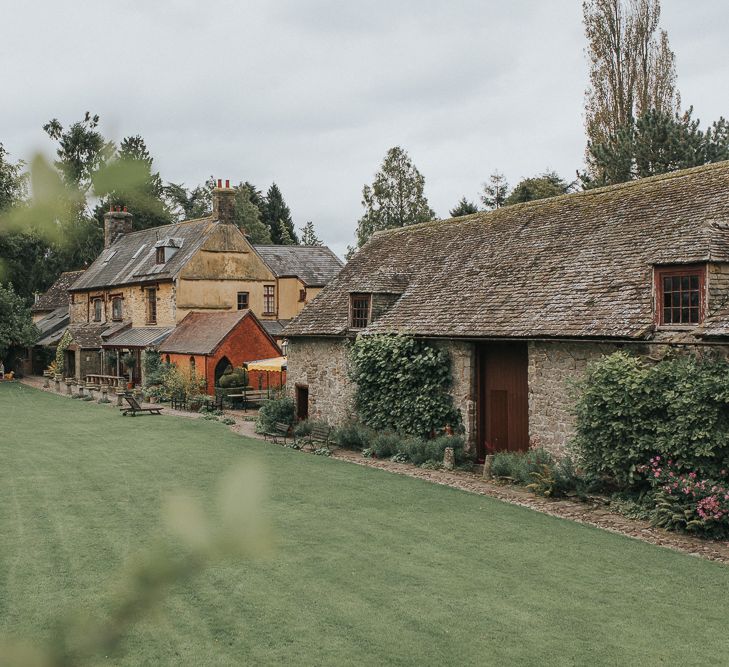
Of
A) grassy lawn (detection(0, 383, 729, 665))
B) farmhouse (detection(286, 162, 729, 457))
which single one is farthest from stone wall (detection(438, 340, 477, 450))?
grassy lawn (detection(0, 383, 729, 665))

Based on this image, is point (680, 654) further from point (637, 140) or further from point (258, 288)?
point (258, 288)

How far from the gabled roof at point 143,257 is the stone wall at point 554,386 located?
27.7 meters

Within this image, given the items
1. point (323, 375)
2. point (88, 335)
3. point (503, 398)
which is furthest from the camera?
point (88, 335)

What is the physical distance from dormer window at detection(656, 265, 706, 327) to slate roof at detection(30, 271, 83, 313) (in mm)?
52723

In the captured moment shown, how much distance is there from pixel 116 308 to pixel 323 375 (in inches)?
1041

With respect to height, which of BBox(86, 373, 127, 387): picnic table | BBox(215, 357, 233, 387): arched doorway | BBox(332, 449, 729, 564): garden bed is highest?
BBox(215, 357, 233, 387): arched doorway

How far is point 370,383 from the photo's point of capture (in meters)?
23.8

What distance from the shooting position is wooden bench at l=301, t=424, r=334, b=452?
24.2m

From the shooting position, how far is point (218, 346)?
3738 cm

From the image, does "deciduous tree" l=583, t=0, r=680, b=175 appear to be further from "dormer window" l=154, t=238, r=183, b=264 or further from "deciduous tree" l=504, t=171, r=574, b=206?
"dormer window" l=154, t=238, r=183, b=264

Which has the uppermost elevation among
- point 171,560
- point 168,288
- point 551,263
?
point 168,288

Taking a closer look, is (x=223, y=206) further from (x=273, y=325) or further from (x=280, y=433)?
(x=280, y=433)

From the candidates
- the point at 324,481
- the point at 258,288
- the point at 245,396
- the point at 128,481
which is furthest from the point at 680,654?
the point at 258,288

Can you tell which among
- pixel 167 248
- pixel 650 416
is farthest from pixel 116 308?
pixel 650 416
